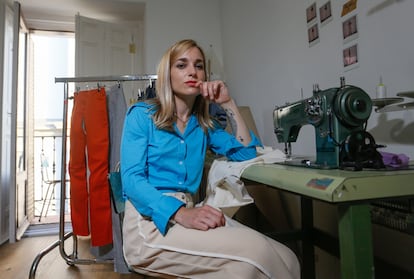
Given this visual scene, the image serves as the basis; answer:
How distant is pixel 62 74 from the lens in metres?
5.20

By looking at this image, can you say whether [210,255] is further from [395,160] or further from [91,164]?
[91,164]

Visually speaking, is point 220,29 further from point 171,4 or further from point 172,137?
point 172,137

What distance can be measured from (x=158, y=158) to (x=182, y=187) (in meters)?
0.14

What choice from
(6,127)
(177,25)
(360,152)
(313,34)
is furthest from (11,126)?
(360,152)

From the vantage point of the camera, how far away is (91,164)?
1771mm

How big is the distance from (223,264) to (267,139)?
152 cm

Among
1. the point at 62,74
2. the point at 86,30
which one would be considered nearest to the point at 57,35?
the point at 86,30

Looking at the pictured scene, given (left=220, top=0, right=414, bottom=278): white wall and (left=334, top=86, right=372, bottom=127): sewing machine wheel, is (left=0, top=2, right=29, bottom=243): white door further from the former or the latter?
(left=334, top=86, right=372, bottom=127): sewing machine wheel

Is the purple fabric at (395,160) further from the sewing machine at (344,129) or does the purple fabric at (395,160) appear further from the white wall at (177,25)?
the white wall at (177,25)

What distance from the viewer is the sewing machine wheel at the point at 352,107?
0.78 m

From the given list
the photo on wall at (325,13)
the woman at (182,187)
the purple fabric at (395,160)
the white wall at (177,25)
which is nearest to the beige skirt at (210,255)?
the woman at (182,187)

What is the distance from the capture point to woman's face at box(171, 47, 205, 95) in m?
1.12

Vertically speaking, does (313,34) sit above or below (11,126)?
above

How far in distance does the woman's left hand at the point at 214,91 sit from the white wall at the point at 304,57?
59 centimetres
